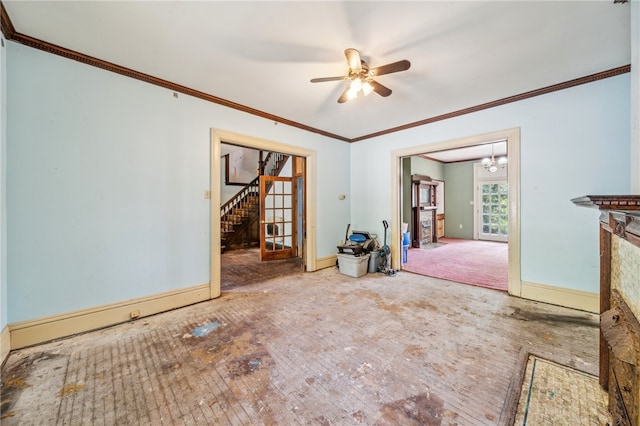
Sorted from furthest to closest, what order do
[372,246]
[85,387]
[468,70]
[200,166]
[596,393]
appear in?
[372,246]
[200,166]
[468,70]
[85,387]
[596,393]

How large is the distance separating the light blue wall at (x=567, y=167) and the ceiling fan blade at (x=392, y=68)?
2165 millimetres

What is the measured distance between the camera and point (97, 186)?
7.94 ft

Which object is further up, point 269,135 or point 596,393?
point 269,135

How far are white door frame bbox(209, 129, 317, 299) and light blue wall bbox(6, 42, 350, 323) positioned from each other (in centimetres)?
9

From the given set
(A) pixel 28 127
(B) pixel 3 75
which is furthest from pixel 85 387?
(B) pixel 3 75

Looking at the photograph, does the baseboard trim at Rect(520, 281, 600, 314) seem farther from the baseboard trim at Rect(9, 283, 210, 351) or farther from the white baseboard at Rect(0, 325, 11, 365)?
the white baseboard at Rect(0, 325, 11, 365)

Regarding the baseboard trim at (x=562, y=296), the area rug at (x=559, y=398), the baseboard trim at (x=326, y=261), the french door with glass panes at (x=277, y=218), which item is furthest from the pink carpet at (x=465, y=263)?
the french door with glass panes at (x=277, y=218)

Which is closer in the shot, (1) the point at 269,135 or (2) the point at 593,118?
(2) the point at 593,118

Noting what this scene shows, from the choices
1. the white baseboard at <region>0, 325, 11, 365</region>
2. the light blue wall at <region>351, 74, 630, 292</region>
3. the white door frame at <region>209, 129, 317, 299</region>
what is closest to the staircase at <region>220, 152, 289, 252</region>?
the white door frame at <region>209, 129, 317, 299</region>

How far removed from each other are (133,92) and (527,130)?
191 inches

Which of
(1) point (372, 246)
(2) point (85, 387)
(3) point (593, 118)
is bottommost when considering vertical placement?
(2) point (85, 387)

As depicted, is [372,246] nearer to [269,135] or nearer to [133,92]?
[269,135]

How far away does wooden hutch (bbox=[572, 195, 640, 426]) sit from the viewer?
964mm

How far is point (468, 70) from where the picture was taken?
8.55ft
